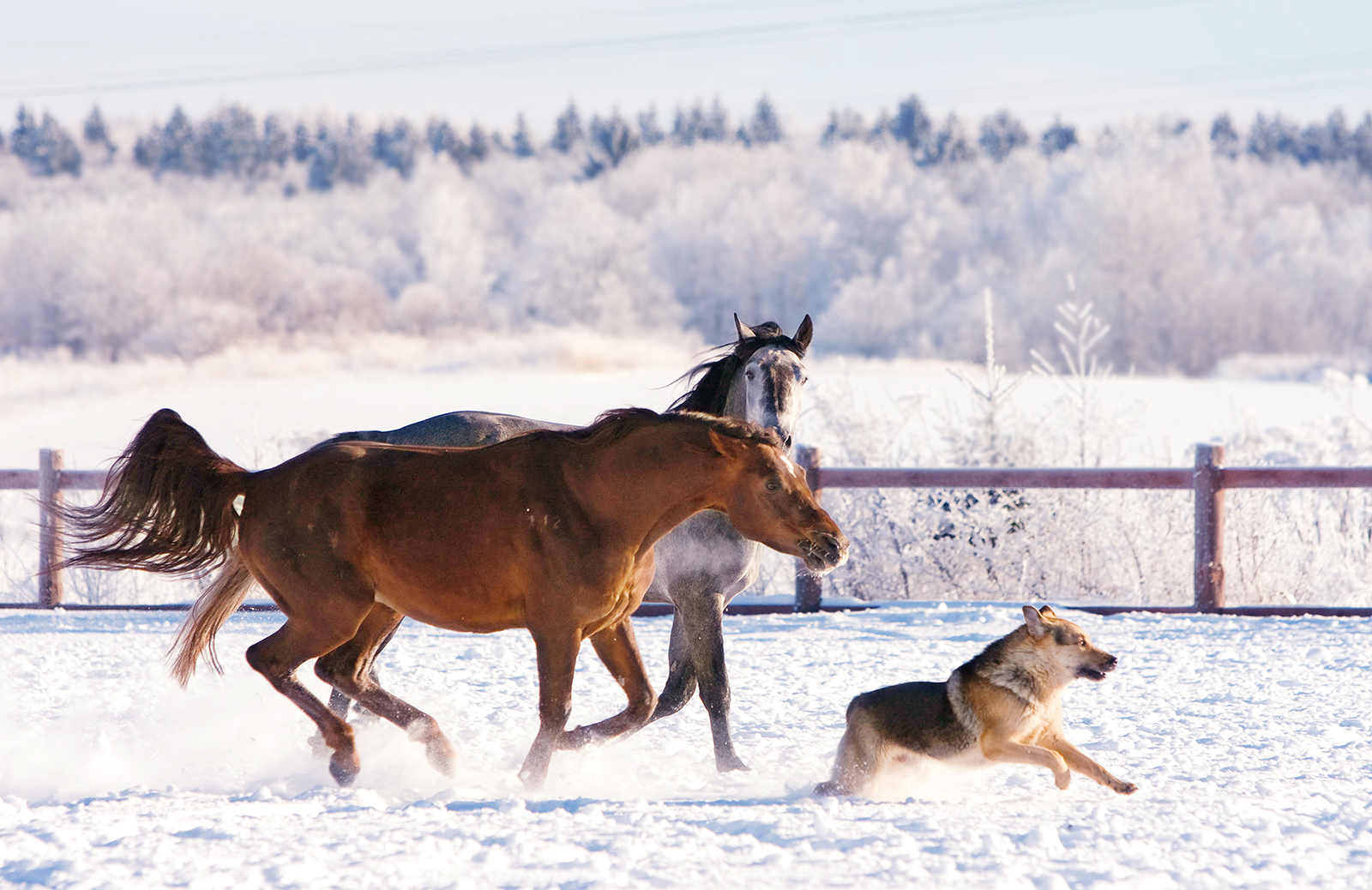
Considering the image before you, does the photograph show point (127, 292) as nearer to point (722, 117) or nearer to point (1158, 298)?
point (1158, 298)

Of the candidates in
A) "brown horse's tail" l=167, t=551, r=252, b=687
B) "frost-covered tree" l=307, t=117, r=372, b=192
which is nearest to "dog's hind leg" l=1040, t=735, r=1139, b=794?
"brown horse's tail" l=167, t=551, r=252, b=687

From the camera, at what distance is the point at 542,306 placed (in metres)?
53.5

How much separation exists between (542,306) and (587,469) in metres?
50.0

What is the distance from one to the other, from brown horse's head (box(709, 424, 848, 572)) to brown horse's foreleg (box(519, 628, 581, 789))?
69 cm

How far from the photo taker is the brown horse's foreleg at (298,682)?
4297mm

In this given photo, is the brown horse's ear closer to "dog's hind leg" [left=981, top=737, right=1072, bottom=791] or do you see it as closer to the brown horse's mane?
"dog's hind leg" [left=981, top=737, right=1072, bottom=791]

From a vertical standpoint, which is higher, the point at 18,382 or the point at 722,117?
the point at 722,117

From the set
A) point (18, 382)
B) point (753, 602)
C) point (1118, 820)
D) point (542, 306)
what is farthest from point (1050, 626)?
point (542, 306)

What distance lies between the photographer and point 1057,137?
293 ft

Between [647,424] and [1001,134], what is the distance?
292 feet

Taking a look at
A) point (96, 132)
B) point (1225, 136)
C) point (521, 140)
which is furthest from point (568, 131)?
point (1225, 136)

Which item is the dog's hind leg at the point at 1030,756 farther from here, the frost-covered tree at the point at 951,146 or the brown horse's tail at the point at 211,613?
the frost-covered tree at the point at 951,146

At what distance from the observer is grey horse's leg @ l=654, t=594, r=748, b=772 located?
4.86 meters

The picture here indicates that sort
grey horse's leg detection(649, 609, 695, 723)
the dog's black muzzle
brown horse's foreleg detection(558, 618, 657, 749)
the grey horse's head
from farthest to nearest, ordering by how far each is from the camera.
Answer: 1. grey horse's leg detection(649, 609, 695, 723)
2. the grey horse's head
3. brown horse's foreleg detection(558, 618, 657, 749)
4. the dog's black muzzle
